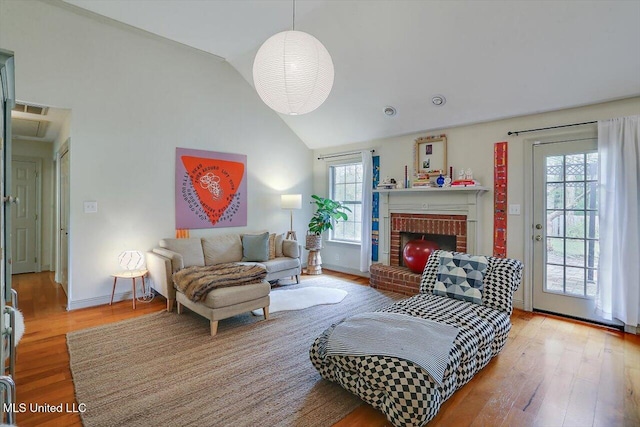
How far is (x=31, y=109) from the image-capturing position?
3691mm

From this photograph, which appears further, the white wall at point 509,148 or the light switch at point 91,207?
the light switch at point 91,207

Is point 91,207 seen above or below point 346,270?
above

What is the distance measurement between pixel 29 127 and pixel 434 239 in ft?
20.2

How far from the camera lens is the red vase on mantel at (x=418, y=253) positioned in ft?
14.3

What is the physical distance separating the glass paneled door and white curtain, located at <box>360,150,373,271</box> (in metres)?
2.28

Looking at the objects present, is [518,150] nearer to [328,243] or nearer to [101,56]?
[328,243]

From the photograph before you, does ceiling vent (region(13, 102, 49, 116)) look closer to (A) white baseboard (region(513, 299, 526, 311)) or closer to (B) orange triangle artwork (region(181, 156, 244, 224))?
(B) orange triangle artwork (region(181, 156, 244, 224))

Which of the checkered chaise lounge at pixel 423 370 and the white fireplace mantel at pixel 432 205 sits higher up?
the white fireplace mantel at pixel 432 205

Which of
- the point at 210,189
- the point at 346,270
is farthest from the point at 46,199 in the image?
the point at 346,270

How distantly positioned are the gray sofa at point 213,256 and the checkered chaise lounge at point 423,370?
1.50m

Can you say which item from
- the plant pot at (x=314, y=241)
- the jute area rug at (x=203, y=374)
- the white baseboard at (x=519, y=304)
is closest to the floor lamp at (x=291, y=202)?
the plant pot at (x=314, y=241)

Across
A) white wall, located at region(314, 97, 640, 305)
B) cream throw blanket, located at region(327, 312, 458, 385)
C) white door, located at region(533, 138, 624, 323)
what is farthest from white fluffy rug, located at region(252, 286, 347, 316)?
white door, located at region(533, 138, 624, 323)

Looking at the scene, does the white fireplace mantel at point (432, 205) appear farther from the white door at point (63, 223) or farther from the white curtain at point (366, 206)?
the white door at point (63, 223)

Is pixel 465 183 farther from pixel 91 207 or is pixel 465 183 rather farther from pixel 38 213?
pixel 38 213
